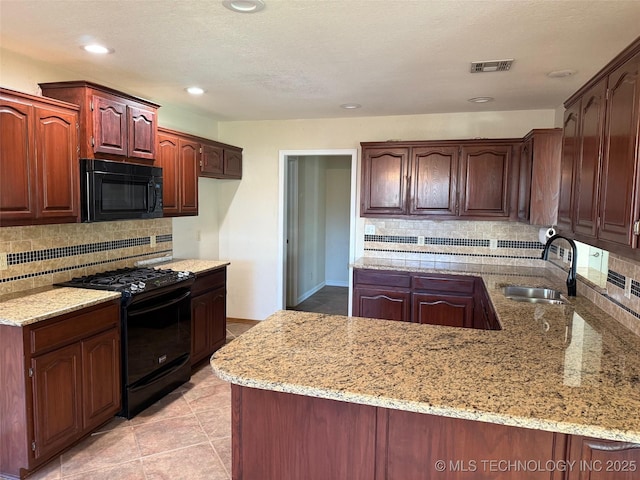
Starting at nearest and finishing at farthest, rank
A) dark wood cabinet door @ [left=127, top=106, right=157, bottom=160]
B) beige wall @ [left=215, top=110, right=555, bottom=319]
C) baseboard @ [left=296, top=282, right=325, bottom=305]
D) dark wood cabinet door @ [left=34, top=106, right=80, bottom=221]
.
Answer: dark wood cabinet door @ [left=34, top=106, right=80, bottom=221] → dark wood cabinet door @ [left=127, top=106, right=157, bottom=160] → beige wall @ [left=215, top=110, right=555, bottom=319] → baseboard @ [left=296, top=282, right=325, bottom=305]

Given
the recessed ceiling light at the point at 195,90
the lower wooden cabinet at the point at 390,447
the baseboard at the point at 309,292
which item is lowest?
the baseboard at the point at 309,292

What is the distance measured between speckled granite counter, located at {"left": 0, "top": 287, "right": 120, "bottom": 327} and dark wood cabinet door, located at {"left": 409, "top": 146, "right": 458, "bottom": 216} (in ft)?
9.23

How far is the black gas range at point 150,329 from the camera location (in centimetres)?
298

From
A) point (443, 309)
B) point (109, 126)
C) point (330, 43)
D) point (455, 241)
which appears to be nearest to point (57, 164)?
point (109, 126)

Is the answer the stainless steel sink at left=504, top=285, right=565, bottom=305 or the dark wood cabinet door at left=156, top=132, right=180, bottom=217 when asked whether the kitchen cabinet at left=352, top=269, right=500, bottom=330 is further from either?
the dark wood cabinet door at left=156, top=132, right=180, bottom=217

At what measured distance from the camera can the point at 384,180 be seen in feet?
14.3

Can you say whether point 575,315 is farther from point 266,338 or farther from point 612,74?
point 266,338

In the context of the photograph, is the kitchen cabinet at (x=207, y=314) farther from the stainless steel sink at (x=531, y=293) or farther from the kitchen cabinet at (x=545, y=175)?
the kitchen cabinet at (x=545, y=175)

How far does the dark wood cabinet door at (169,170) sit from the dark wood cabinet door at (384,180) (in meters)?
1.79

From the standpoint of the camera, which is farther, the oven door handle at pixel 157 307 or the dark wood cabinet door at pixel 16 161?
the oven door handle at pixel 157 307

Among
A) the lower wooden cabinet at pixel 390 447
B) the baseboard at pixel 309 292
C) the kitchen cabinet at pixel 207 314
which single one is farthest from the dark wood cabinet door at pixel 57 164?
the baseboard at pixel 309 292

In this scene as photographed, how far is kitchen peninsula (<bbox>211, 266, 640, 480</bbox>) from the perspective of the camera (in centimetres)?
134

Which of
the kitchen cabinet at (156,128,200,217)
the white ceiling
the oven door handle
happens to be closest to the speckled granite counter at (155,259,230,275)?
the oven door handle

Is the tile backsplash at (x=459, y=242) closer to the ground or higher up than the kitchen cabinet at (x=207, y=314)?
higher up
